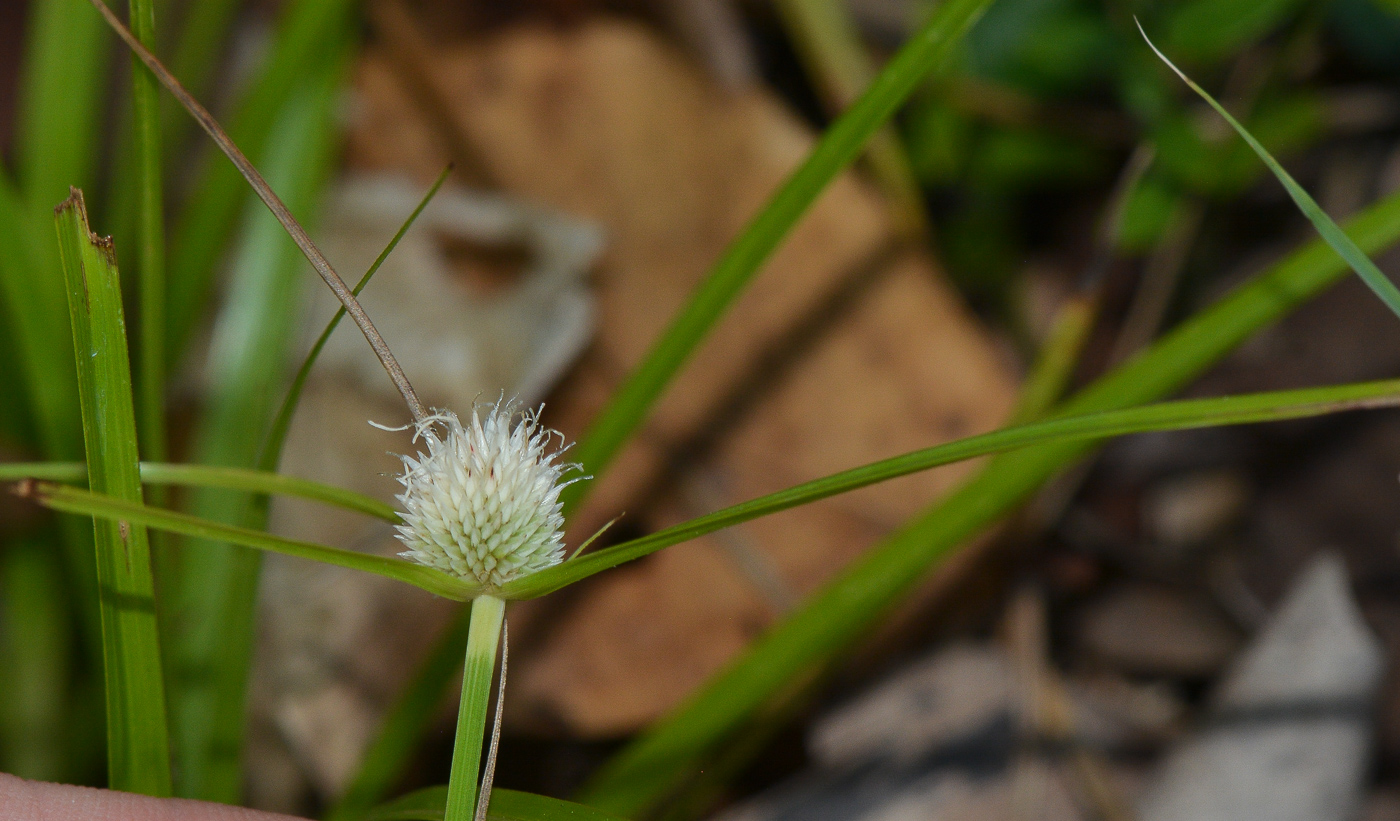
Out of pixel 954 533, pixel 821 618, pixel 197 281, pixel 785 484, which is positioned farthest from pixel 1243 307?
pixel 197 281

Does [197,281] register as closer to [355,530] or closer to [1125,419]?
[355,530]

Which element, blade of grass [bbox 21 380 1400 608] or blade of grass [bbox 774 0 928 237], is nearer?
blade of grass [bbox 21 380 1400 608]

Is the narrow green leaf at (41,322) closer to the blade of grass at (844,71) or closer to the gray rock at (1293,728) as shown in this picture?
the blade of grass at (844,71)

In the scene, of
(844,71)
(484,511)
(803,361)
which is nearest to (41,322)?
(484,511)

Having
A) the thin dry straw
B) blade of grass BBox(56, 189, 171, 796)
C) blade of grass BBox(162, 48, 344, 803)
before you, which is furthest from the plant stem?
blade of grass BBox(162, 48, 344, 803)

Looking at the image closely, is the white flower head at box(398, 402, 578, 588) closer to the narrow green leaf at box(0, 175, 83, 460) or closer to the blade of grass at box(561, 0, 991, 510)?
the blade of grass at box(561, 0, 991, 510)

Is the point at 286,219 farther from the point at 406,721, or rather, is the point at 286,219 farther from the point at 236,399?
the point at 236,399
